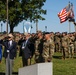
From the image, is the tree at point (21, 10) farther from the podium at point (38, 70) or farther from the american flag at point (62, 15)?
the podium at point (38, 70)

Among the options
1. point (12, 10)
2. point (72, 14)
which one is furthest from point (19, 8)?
point (72, 14)

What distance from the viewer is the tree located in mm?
54625

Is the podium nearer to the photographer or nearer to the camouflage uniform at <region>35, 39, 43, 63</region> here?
the photographer

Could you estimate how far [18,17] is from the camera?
185ft

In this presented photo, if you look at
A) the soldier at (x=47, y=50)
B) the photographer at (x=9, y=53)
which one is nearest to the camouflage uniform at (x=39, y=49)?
the soldier at (x=47, y=50)

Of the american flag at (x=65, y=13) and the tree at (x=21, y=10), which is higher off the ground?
the tree at (x=21, y=10)

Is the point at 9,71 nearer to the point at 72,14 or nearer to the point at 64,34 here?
the point at 64,34

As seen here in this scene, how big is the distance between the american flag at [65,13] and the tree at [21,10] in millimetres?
24173

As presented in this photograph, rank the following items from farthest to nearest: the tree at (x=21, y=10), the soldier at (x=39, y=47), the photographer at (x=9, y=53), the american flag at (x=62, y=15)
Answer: the tree at (x=21, y=10) → the american flag at (x=62, y=15) → the soldier at (x=39, y=47) → the photographer at (x=9, y=53)

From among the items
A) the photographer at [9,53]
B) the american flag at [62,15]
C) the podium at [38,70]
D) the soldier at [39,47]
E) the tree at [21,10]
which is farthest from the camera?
the tree at [21,10]

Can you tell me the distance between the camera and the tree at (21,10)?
54.6 meters

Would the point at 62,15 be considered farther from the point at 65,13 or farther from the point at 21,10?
the point at 21,10

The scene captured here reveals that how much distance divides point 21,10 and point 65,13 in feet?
88.5

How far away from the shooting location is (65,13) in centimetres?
2912
